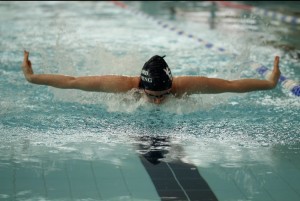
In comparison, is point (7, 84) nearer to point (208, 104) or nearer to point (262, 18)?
point (208, 104)

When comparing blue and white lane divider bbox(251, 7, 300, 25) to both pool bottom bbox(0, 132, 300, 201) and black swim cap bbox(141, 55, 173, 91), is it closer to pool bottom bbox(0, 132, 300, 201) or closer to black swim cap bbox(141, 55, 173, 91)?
black swim cap bbox(141, 55, 173, 91)

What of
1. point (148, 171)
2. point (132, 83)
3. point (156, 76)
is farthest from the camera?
point (132, 83)

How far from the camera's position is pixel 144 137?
4.14 metres

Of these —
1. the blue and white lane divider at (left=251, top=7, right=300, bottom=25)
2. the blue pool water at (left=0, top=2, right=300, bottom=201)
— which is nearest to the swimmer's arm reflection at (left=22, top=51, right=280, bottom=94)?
the blue pool water at (left=0, top=2, right=300, bottom=201)

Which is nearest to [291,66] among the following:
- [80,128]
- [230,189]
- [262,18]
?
[80,128]

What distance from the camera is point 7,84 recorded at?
575 cm

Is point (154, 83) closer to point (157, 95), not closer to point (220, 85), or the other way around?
point (157, 95)

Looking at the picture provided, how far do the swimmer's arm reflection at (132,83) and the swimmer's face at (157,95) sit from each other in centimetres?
9

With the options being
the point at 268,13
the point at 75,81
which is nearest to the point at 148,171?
the point at 75,81

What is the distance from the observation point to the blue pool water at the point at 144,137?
3248mm

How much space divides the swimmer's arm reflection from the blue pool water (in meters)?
0.13

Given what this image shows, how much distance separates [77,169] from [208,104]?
173cm

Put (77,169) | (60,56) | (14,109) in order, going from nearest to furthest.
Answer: (77,169)
(14,109)
(60,56)

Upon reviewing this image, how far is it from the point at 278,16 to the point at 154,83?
7.98 m
